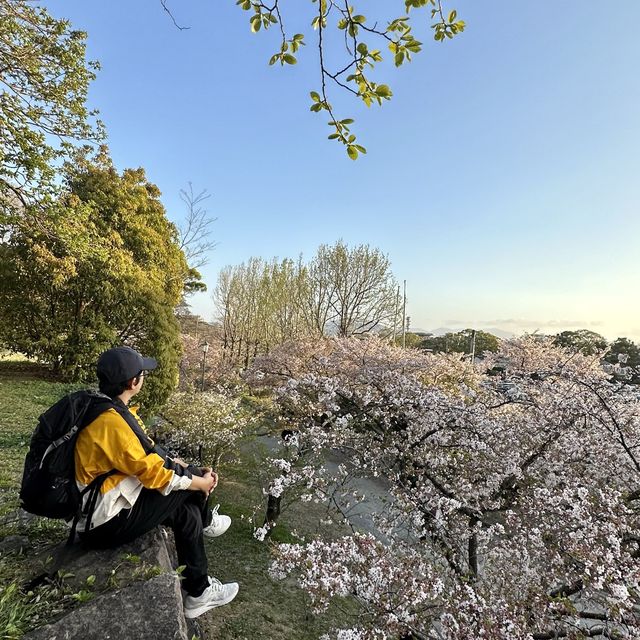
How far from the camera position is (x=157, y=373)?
937 cm

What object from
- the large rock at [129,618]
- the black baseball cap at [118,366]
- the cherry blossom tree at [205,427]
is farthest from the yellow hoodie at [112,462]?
the cherry blossom tree at [205,427]

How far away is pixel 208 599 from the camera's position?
2.26m

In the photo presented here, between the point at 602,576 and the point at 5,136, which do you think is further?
the point at 5,136

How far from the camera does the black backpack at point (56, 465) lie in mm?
1854

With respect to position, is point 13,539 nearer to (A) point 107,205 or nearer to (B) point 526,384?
(B) point 526,384

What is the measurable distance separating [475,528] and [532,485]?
74cm

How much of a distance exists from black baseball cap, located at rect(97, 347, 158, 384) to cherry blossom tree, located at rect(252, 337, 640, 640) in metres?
1.65

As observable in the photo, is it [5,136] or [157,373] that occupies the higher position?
[5,136]

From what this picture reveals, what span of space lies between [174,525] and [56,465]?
0.74 m

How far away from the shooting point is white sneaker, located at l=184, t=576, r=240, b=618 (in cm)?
222

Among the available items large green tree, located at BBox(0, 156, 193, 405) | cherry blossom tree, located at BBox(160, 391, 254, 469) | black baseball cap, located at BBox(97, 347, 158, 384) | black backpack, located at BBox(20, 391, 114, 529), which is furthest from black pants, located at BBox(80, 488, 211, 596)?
large green tree, located at BBox(0, 156, 193, 405)

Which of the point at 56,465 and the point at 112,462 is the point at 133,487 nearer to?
the point at 112,462

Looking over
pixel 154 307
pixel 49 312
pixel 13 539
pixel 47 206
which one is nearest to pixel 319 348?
pixel 154 307

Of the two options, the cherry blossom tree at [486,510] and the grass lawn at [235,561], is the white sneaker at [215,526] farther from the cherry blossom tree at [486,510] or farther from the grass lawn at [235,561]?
the grass lawn at [235,561]
